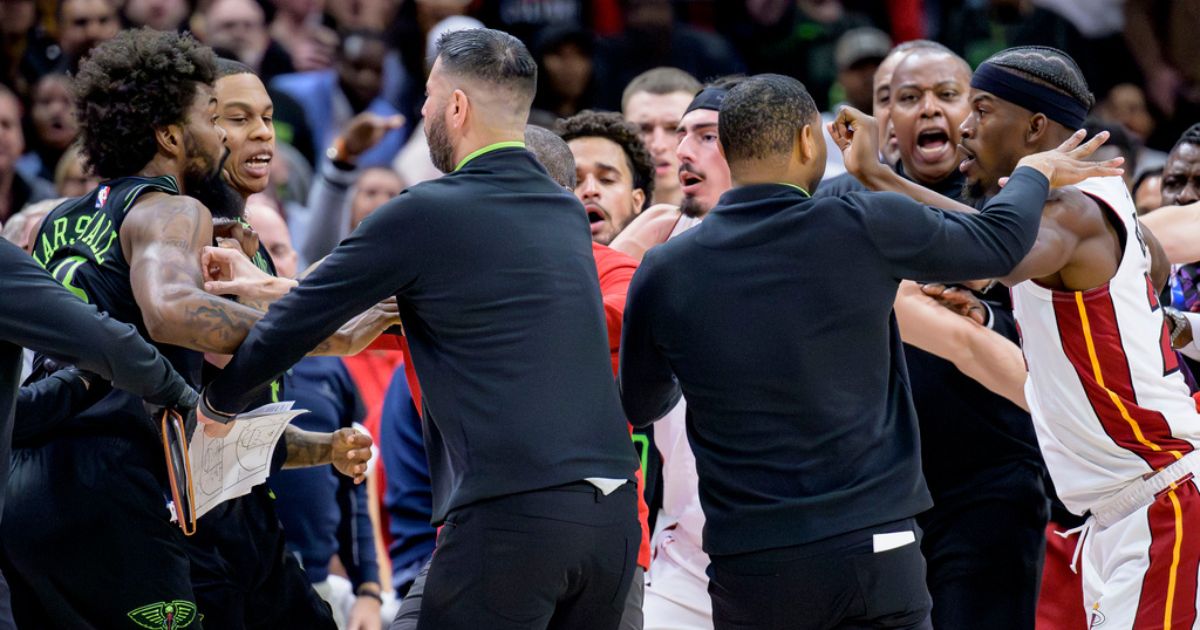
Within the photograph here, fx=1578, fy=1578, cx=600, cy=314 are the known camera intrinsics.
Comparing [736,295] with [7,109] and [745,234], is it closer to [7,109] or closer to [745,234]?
Answer: [745,234]

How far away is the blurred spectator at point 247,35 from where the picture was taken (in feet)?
32.9

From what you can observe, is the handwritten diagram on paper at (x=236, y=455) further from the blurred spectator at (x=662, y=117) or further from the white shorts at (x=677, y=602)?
the blurred spectator at (x=662, y=117)

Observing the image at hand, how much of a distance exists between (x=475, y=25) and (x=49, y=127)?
104 inches

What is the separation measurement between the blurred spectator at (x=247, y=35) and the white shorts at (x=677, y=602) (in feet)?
18.2

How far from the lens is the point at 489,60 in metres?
4.09

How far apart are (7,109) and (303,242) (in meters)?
1.85

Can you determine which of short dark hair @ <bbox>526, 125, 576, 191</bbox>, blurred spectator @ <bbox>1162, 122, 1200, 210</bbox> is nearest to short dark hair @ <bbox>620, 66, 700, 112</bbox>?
blurred spectator @ <bbox>1162, 122, 1200, 210</bbox>

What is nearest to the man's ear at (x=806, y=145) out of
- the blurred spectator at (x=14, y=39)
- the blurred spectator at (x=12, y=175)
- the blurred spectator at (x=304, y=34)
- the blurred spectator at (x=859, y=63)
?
the blurred spectator at (x=859, y=63)

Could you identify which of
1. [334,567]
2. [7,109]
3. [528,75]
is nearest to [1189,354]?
[528,75]

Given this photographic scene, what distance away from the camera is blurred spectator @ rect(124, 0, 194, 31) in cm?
999

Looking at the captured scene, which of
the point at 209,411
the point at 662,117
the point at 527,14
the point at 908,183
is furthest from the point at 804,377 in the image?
the point at 527,14

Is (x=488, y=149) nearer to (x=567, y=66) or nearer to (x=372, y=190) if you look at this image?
(x=372, y=190)

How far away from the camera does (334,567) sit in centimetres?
784

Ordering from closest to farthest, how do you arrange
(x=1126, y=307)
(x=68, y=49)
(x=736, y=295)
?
(x=736, y=295), (x=1126, y=307), (x=68, y=49)
